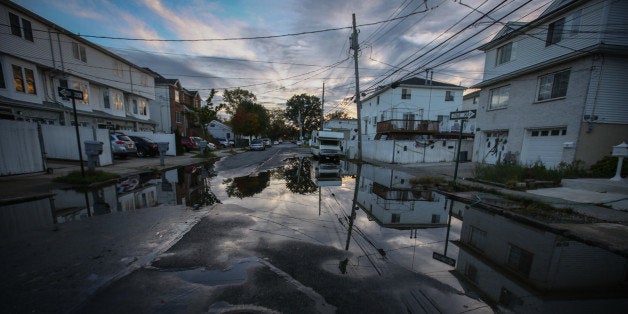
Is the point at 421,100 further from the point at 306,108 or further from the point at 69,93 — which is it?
the point at 306,108

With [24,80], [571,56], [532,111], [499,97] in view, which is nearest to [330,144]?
[499,97]

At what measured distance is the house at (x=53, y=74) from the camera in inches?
572

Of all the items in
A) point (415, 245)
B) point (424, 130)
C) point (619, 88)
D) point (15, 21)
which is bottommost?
point (415, 245)

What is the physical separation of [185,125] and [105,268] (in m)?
39.9

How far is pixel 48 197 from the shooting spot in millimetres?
7203

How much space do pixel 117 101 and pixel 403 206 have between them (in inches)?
1179

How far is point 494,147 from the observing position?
16391mm

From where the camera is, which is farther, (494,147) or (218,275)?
(494,147)

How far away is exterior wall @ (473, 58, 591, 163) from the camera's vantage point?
37.3ft

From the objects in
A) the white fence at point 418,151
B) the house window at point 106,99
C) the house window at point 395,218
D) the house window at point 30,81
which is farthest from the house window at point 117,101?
the house window at point 395,218

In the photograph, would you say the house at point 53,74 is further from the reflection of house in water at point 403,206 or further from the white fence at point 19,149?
the reflection of house in water at point 403,206

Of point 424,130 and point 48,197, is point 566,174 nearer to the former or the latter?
point 424,130

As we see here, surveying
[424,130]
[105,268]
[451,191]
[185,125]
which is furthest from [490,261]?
[185,125]

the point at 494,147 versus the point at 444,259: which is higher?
the point at 494,147
